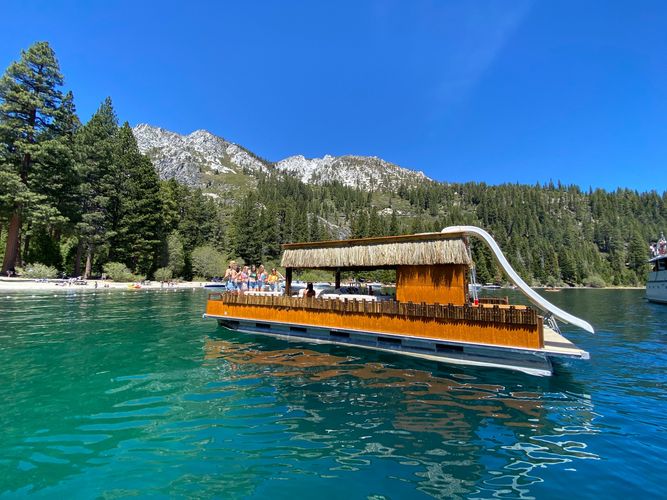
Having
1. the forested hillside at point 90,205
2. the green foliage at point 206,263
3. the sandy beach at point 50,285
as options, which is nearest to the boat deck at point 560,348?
the sandy beach at point 50,285

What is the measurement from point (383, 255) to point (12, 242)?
1908 inches

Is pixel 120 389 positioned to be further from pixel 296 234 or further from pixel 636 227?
pixel 636 227

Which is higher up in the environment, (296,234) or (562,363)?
(296,234)

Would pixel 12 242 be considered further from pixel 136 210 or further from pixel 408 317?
pixel 408 317

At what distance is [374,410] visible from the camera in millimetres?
8352

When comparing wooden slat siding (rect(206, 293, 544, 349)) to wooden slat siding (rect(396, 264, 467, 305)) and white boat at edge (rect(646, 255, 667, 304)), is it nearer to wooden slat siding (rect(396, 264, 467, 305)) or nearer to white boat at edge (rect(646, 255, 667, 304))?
wooden slat siding (rect(396, 264, 467, 305))

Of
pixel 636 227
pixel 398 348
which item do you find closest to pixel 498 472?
pixel 398 348

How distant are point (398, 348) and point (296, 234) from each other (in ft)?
329

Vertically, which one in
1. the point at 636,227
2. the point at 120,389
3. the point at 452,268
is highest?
the point at 636,227

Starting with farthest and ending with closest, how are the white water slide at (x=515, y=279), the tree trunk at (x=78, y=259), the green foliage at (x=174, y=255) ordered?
the green foliage at (x=174, y=255), the tree trunk at (x=78, y=259), the white water slide at (x=515, y=279)

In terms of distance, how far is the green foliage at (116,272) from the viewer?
2014 inches

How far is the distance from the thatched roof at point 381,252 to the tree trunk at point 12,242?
41317 millimetres

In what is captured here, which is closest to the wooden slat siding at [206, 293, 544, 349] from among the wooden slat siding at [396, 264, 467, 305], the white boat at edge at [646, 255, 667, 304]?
the wooden slat siding at [396, 264, 467, 305]

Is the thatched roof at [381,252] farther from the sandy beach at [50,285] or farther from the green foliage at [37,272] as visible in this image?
the green foliage at [37,272]
